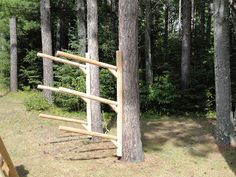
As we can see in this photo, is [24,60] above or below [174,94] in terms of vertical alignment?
above

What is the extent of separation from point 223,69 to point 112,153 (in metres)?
3.35

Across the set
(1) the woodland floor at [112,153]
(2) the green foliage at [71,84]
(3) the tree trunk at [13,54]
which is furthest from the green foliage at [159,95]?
(3) the tree trunk at [13,54]

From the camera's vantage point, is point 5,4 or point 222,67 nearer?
point 222,67

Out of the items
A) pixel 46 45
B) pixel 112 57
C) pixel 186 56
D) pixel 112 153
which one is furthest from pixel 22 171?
pixel 112 57

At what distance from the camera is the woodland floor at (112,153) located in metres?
8.64

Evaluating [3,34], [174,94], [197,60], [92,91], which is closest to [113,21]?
[197,60]

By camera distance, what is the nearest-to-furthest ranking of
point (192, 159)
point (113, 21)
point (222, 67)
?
point (192, 159)
point (222, 67)
point (113, 21)

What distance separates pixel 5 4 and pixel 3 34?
15.9 feet

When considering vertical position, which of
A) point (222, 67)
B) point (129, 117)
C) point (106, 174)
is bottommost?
point (106, 174)

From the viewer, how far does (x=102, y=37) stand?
1770 cm

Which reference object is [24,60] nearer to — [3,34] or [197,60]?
[3,34]

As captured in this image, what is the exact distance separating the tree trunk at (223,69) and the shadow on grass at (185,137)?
0.60 meters

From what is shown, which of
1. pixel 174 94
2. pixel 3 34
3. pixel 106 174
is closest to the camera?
pixel 106 174

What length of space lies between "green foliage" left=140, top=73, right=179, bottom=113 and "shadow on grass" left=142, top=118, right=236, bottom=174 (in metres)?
1.16
